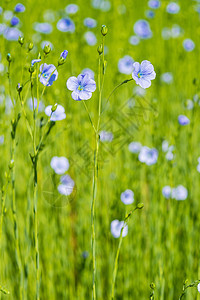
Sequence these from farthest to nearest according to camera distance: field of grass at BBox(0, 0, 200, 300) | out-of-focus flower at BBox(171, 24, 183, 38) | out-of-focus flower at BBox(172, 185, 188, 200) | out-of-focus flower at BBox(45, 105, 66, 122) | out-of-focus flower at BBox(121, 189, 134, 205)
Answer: out-of-focus flower at BBox(171, 24, 183, 38)
out-of-focus flower at BBox(172, 185, 188, 200)
out-of-focus flower at BBox(121, 189, 134, 205)
field of grass at BBox(0, 0, 200, 300)
out-of-focus flower at BBox(45, 105, 66, 122)

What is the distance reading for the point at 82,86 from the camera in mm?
976

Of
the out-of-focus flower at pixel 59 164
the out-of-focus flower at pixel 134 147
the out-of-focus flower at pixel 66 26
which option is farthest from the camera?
the out-of-focus flower at pixel 66 26

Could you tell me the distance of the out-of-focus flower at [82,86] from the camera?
0.94 metres

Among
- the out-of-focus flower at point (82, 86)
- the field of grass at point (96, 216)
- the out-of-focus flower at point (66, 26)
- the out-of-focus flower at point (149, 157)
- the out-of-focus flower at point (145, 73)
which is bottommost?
the field of grass at point (96, 216)

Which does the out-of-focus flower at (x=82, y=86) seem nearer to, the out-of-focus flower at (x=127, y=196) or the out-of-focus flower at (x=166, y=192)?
the out-of-focus flower at (x=127, y=196)

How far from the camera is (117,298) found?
163cm

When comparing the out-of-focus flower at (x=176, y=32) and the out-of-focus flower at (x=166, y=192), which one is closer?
the out-of-focus flower at (x=166, y=192)

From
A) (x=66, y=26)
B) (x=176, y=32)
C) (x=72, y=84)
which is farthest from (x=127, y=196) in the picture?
(x=176, y=32)

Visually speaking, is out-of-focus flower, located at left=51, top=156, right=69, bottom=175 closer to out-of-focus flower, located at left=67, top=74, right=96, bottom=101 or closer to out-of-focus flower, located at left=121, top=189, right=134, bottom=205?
out-of-focus flower, located at left=121, top=189, right=134, bottom=205

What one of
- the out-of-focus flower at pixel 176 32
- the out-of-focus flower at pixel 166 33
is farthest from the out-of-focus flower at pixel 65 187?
the out-of-focus flower at pixel 166 33

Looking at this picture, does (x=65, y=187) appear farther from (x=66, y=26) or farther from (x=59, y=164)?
(x=66, y=26)

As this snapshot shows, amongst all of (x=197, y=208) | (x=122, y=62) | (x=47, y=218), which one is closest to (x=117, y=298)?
(x=47, y=218)

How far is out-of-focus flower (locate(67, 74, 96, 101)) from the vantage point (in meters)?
0.94

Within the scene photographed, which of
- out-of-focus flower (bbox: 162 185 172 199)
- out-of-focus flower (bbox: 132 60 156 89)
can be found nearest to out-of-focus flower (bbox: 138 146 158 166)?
out-of-focus flower (bbox: 162 185 172 199)
